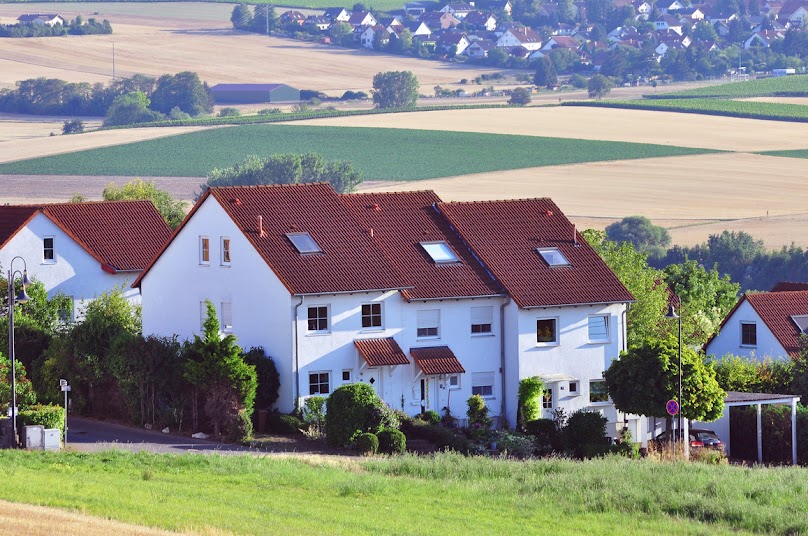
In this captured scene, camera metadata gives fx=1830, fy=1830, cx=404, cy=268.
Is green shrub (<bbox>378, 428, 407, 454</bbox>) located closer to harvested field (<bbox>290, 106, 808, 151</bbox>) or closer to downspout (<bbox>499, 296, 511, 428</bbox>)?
downspout (<bbox>499, 296, 511, 428</bbox>)

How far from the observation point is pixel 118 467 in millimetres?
43969

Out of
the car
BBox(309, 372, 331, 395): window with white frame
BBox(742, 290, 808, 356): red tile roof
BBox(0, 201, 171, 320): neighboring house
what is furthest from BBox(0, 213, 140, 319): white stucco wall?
BBox(742, 290, 808, 356): red tile roof

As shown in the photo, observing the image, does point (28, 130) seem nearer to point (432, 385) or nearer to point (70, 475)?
point (432, 385)

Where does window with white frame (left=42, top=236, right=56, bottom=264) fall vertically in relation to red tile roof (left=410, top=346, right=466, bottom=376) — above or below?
above

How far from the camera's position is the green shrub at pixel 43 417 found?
5109cm

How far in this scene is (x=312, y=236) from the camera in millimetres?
61406

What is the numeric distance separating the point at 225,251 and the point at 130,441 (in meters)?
8.83

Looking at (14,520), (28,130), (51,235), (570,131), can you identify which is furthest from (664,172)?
(14,520)

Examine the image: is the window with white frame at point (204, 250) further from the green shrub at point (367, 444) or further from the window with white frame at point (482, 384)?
the green shrub at point (367, 444)

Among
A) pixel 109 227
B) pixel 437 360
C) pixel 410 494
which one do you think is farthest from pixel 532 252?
pixel 410 494

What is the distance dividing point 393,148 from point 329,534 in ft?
464

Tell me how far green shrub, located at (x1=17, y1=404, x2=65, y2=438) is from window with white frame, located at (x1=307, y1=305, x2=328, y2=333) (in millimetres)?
9885

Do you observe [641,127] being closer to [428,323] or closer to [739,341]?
[739,341]

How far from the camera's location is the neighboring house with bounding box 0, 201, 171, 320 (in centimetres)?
7338
